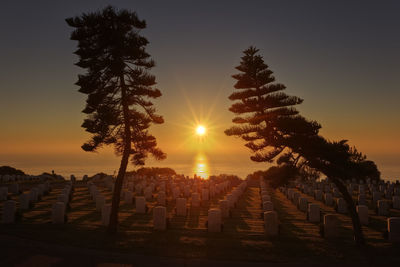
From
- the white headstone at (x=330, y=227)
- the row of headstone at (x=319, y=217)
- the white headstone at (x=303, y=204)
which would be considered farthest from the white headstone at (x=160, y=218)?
the white headstone at (x=303, y=204)

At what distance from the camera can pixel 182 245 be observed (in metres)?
10.4

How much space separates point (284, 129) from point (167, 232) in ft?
20.9

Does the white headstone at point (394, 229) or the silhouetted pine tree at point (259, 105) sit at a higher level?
the silhouetted pine tree at point (259, 105)

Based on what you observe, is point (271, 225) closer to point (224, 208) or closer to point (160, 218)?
point (160, 218)

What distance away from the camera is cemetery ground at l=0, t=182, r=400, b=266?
29.4 feet

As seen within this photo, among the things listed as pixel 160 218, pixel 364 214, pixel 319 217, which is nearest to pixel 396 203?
pixel 364 214

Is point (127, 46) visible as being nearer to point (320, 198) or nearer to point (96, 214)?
point (96, 214)

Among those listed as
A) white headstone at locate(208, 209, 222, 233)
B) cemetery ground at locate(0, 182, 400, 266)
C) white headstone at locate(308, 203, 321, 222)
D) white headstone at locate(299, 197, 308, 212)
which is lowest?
cemetery ground at locate(0, 182, 400, 266)

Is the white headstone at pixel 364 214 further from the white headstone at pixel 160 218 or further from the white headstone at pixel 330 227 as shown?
the white headstone at pixel 160 218

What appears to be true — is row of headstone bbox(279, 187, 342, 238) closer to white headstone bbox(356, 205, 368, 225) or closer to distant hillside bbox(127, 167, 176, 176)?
white headstone bbox(356, 205, 368, 225)

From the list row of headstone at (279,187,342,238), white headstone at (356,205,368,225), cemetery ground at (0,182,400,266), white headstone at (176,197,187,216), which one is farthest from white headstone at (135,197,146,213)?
white headstone at (356,205,368,225)

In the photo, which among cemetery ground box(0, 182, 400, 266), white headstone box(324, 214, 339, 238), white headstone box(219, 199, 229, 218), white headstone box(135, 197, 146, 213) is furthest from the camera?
white headstone box(135, 197, 146, 213)

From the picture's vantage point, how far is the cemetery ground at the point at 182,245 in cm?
896

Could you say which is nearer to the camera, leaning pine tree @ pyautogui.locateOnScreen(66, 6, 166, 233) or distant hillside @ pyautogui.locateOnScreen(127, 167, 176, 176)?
leaning pine tree @ pyautogui.locateOnScreen(66, 6, 166, 233)
